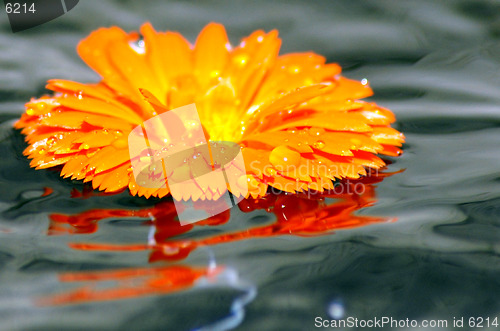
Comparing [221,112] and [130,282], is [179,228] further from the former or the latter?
[221,112]

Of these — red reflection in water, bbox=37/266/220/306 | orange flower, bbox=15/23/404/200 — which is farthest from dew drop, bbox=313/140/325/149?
red reflection in water, bbox=37/266/220/306

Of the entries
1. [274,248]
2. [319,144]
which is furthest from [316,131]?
[274,248]

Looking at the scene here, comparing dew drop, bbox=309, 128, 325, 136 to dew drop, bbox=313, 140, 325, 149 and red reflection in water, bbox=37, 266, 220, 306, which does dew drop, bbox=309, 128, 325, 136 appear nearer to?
dew drop, bbox=313, 140, 325, 149

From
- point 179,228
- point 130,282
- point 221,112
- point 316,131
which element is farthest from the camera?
point 221,112

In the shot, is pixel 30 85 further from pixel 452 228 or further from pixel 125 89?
pixel 452 228

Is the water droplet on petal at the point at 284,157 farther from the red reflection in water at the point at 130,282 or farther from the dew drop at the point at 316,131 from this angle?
the red reflection in water at the point at 130,282

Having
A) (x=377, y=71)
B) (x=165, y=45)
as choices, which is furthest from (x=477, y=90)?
(x=165, y=45)

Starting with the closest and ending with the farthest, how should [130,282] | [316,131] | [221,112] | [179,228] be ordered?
1. [130,282]
2. [179,228]
3. [316,131]
4. [221,112]

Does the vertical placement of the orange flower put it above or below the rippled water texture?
above
